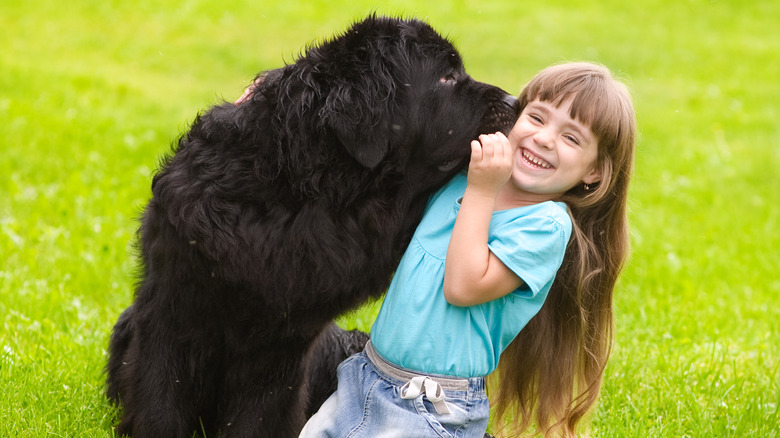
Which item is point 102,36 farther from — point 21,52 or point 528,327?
point 528,327

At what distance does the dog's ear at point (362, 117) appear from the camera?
8.77 feet

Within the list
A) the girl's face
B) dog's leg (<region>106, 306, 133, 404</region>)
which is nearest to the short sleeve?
the girl's face

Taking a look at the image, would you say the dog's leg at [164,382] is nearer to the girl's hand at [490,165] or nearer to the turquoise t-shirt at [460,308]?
the turquoise t-shirt at [460,308]

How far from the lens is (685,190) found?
8.04m

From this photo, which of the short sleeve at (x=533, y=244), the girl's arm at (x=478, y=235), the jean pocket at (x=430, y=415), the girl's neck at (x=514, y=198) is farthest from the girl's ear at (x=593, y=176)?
the jean pocket at (x=430, y=415)

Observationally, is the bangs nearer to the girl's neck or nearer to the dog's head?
the dog's head

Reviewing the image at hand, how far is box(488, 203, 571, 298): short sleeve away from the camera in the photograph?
2621 mm

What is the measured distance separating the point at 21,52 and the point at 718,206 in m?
9.02

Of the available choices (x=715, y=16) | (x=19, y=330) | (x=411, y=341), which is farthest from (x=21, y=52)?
(x=715, y=16)

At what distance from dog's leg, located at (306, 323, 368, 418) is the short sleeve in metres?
1.11

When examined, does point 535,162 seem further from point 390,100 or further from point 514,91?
point 514,91

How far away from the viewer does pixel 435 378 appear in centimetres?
272

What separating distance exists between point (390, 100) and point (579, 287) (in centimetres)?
96

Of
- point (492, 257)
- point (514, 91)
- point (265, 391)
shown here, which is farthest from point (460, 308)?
point (514, 91)
